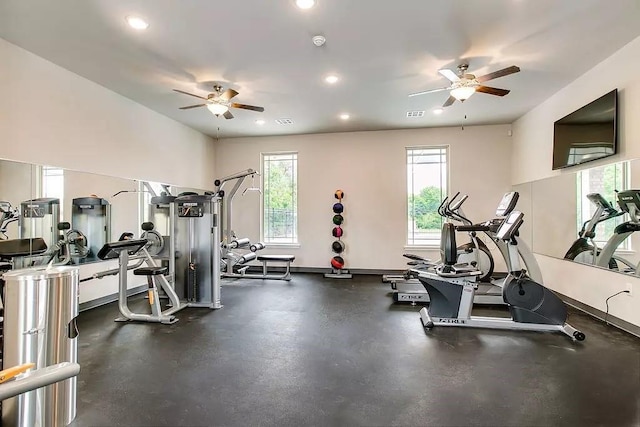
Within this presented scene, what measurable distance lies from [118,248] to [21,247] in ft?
3.09

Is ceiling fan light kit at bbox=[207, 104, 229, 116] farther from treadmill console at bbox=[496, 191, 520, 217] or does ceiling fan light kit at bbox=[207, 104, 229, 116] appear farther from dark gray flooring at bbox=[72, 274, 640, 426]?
treadmill console at bbox=[496, 191, 520, 217]

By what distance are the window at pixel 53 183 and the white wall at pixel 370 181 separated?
3832mm

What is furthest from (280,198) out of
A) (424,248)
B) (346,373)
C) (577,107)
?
(577,107)

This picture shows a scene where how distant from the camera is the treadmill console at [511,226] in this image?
137 inches

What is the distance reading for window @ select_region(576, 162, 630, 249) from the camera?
364 cm

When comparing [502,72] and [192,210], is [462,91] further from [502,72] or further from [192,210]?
[192,210]

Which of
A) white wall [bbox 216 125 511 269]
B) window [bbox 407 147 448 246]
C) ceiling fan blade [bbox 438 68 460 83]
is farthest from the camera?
window [bbox 407 147 448 246]

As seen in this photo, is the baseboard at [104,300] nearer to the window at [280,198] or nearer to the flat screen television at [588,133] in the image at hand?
the window at [280,198]

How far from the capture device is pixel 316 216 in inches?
283

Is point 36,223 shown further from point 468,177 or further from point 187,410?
point 468,177

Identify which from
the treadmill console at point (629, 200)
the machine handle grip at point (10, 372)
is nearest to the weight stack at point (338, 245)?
the treadmill console at point (629, 200)

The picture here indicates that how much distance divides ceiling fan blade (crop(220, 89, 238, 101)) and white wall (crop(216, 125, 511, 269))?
3052 millimetres

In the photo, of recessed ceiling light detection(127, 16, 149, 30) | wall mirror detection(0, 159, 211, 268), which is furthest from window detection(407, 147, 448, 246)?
recessed ceiling light detection(127, 16, 149, 30)

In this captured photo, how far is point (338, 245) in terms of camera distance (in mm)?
6867
